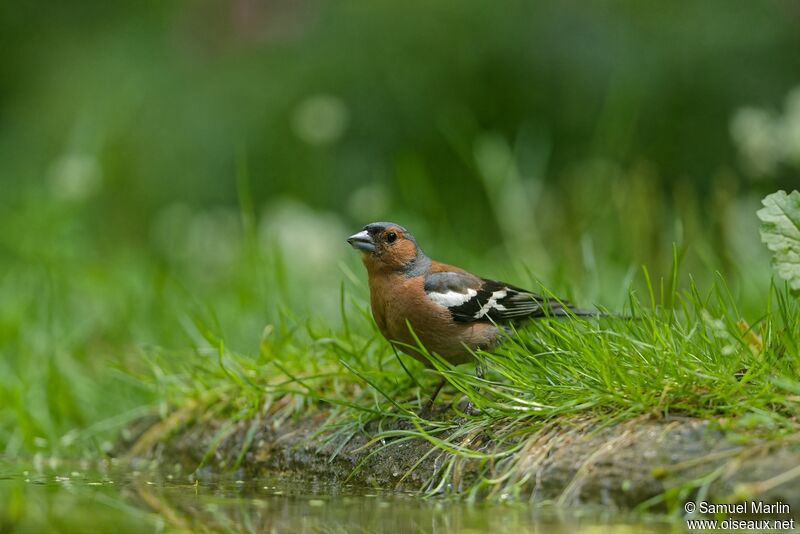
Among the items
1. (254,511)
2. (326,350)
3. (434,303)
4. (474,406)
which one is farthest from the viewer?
(326,350)

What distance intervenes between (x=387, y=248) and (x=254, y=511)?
1.60 m

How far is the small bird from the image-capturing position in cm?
448

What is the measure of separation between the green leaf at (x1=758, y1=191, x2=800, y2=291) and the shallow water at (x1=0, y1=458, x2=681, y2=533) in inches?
46.2

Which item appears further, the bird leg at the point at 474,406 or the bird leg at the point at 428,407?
the bird leg at the point at 428,407

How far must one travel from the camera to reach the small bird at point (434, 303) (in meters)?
4.48

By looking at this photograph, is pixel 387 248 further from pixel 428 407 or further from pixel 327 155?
pixel 327 155

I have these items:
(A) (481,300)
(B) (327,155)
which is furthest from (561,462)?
(B) (327,155)

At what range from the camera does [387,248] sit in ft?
15.7

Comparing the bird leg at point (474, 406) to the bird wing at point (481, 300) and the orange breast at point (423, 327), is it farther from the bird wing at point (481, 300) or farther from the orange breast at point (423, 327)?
the bird wing at point (481, 300)

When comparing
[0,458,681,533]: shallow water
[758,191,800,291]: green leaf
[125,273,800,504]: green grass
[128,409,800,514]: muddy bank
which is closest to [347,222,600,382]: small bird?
[125,273,800,504]: green grass

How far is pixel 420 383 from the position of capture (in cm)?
460

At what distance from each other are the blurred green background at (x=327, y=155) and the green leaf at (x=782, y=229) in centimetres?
153

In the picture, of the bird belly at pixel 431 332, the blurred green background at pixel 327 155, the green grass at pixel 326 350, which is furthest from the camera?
the blurred green background at pixel 327 155

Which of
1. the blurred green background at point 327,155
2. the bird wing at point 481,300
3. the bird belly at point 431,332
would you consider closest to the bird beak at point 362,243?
the bird wing at point 481,300
